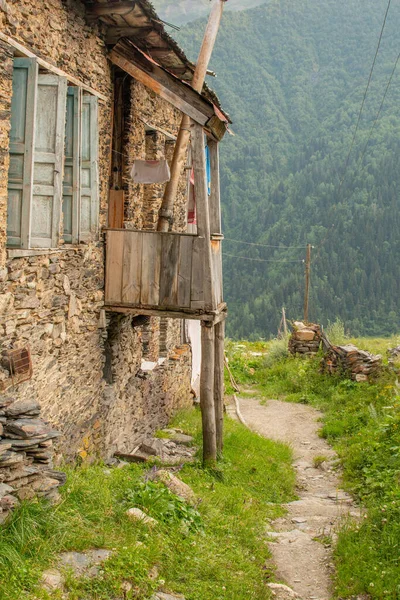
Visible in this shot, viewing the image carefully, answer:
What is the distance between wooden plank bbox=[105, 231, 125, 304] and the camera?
8.19m

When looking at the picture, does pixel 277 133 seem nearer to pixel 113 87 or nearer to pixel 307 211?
pixel 307 211

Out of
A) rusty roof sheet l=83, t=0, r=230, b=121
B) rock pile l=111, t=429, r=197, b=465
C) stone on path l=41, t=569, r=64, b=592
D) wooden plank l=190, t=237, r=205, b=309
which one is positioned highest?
rusty roof sheet l=83, t=0, r=230, b=121

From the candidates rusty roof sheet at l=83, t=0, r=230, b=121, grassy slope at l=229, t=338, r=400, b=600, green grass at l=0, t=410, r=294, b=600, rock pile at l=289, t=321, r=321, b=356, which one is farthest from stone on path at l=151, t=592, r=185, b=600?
rock pile at l=289, t=321, r=321, b=356

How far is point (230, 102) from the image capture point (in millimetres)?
72625

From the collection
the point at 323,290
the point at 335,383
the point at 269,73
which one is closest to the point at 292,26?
the point at 269,73

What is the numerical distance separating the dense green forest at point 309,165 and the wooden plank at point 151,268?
4495 cm

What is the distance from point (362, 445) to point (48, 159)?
675cm

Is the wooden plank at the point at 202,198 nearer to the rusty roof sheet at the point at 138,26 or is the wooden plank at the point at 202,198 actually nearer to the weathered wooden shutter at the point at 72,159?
the rusty roof sheet at the point at 138,26

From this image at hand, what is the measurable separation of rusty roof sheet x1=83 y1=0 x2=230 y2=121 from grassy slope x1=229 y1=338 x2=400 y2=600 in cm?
621

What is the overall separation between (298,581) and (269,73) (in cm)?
8154

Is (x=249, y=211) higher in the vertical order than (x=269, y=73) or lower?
lower

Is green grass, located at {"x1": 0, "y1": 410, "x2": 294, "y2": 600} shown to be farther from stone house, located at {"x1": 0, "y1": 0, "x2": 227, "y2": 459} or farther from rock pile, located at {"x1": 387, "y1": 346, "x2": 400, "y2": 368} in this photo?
rock pile, located at {"x1": 387, "y1": 346, "x2": 400, "y2": 368}

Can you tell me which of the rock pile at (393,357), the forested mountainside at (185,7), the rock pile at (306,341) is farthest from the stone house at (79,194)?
the forested mountainside at (185,7)

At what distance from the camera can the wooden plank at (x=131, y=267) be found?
8.16m
